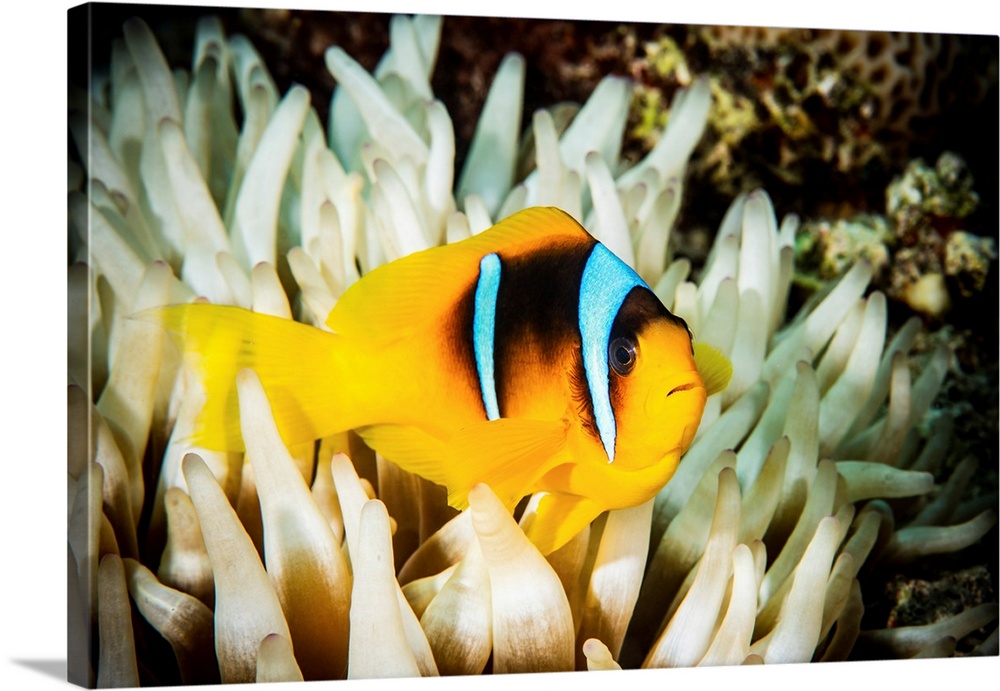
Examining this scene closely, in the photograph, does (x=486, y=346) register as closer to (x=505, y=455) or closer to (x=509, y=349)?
(x=509, y=349)

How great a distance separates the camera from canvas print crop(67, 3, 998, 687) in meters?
1.37

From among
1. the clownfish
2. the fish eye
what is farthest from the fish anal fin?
the fish eye

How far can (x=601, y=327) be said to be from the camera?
1.38 meters

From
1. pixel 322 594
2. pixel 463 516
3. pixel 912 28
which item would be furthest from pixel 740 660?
pixel 912 28

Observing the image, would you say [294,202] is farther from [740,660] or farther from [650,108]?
[740,660]

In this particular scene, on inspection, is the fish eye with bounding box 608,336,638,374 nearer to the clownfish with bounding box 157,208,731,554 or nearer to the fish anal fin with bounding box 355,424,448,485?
the clownfish with bounding box 157,208,731,554

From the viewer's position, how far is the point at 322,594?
1.36 m

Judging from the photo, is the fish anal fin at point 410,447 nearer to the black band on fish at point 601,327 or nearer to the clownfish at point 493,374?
the clownfish at point 493,374

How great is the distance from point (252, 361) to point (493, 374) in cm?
30

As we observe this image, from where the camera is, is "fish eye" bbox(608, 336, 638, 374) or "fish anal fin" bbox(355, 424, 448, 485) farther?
"fish anal fin" bbox(355, 424, 448, 485)

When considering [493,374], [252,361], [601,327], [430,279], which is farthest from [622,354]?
[252,361]

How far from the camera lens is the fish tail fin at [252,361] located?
1.42 m

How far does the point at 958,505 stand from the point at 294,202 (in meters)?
1.12

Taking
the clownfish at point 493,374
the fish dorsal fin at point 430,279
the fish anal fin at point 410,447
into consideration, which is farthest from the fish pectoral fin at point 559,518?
the fish dorsal fin at point 430,279
